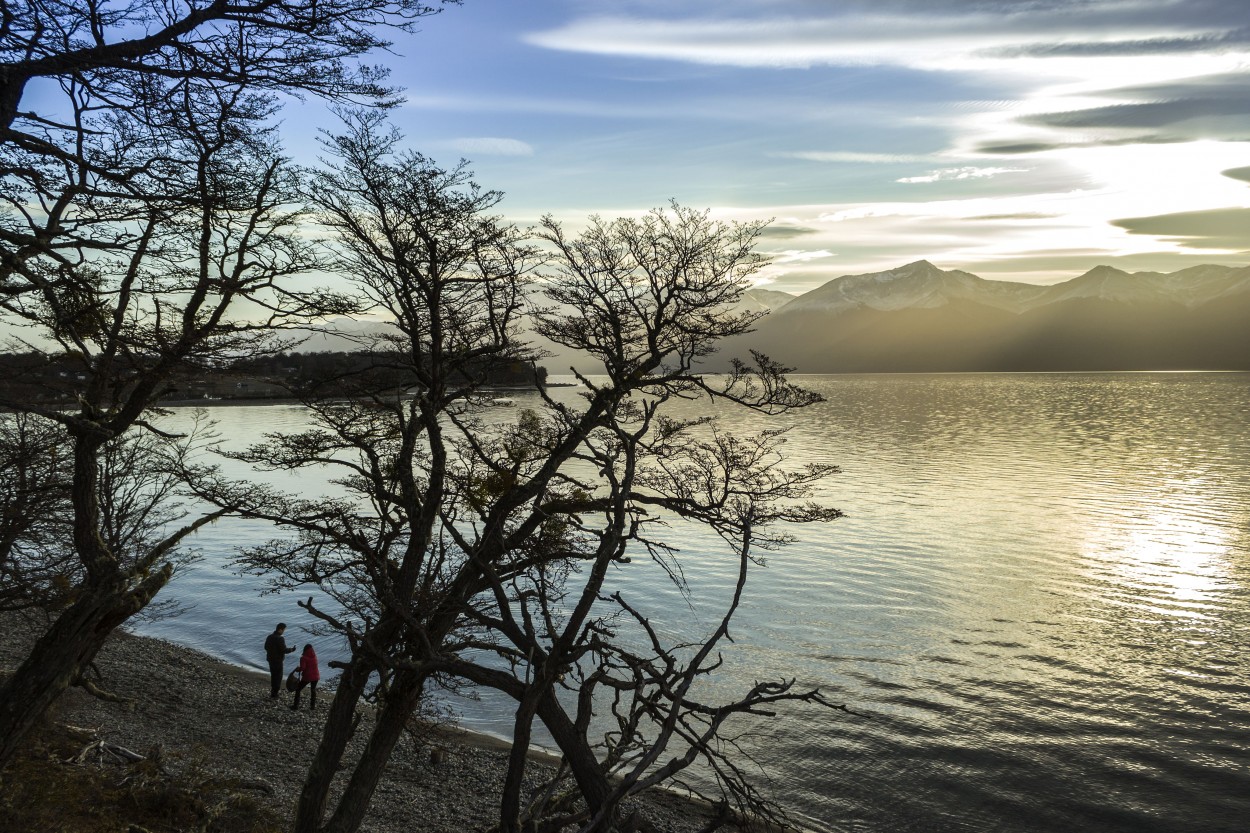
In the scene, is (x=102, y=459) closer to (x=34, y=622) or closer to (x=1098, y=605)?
(x=34, y=622)

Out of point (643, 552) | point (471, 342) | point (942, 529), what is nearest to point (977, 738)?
point (471, 342)

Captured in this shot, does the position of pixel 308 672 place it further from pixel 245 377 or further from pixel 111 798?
pixel 245 377

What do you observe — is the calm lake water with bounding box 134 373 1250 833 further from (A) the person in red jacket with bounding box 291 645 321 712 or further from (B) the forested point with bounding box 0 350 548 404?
(B) the forested point with bounding box 0 350 548 404

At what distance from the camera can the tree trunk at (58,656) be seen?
11133 millimetres

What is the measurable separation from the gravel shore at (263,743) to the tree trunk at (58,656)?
748 centimetres

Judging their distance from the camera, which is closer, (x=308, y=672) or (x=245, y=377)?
(x=245, y=377)

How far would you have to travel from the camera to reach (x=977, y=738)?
2538 cm

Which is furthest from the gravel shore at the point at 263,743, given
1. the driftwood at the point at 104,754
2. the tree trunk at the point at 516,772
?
the tree trunk at the point at 516,772

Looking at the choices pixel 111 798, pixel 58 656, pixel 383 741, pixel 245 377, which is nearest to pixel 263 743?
pixel 111 798

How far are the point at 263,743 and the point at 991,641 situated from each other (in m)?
27.5

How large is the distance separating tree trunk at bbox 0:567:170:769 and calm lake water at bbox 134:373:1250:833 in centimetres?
1714

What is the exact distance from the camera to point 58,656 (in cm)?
1151

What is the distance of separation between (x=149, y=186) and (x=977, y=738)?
25.9 meters

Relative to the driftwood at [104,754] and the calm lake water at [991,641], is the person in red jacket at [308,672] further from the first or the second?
the driftwood at [104,754]
